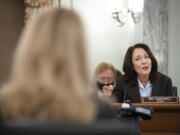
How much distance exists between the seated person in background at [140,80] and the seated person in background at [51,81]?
282 cm

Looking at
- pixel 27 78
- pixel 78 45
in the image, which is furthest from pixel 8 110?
pixel 78 45

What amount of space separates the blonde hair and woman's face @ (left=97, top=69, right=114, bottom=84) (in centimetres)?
315

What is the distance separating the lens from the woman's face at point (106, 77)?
442 cm

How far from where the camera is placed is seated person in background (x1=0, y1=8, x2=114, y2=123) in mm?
1182

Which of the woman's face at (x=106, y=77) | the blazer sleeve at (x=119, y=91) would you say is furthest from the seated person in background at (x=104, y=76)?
the blazer sleeve at (x=119, y=91)

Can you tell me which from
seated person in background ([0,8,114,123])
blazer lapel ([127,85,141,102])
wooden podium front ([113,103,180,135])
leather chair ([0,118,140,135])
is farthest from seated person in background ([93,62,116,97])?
leather chair ([0,118,140,135])

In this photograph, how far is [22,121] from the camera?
1039 millimetres

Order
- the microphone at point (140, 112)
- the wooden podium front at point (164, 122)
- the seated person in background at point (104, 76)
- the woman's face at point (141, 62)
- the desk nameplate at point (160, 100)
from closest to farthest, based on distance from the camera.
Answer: the microphone at point (140, 112)
the wooden podium front at point (164, 122)
the desk nameplate at point (160, 100)
the woman's face at point (141, 62)
the seated person in background at point (104, 76)

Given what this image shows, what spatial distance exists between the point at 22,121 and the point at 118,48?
21.3 ft

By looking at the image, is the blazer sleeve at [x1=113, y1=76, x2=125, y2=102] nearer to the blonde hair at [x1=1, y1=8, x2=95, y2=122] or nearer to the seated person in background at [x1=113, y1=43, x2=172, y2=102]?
the seated person in background at [x1=113, y1=43, x2=172, y2=102]

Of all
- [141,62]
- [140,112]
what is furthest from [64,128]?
[141,62]

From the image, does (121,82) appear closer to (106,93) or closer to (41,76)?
(106,93)

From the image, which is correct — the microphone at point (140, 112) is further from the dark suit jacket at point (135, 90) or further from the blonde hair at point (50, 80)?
the dark suit jacket at point (135, 90)

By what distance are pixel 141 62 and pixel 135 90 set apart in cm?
32
